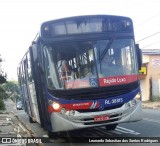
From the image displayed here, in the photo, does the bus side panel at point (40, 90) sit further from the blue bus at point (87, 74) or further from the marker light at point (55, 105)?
the marker light at point (55, 105)

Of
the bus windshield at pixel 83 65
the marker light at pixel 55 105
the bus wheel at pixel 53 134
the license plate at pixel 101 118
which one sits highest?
the bus windshield at pixel 83 65

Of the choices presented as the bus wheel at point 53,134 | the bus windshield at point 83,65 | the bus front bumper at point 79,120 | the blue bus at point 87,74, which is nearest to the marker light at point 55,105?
the blue bus at point 87,74

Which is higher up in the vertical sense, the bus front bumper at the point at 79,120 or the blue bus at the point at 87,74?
the blue bus at the point at 87,74

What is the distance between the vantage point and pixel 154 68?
39000 mm

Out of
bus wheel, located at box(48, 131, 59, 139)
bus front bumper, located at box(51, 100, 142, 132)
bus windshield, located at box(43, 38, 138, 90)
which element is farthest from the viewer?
bus wheel, located at box(48, 131, 59, 139)

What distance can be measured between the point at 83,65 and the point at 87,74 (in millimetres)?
270

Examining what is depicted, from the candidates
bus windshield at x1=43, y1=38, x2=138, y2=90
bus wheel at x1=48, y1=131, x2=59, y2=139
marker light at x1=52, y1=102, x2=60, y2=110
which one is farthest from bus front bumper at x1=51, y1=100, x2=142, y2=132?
bus wheel at x1=48, y1=131, x2=59, y2=139

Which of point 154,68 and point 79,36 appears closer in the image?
point 79,36

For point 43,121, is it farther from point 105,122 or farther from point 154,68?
point 154,68

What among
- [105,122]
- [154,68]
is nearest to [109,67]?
[105,122]

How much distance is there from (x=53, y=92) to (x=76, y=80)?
68 cm

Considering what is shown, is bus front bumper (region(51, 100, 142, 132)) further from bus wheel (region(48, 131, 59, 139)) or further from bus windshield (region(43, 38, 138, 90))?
bus wheel (region(48, 131, 59, 139))

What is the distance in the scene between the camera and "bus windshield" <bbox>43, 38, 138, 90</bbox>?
32.1 feet

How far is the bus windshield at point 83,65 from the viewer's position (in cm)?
979
